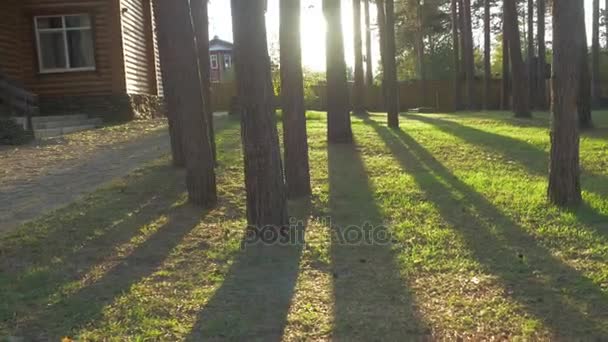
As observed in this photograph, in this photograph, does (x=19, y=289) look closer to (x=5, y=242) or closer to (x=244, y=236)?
(x=5, y=242)

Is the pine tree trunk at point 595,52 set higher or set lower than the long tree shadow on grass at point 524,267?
higher

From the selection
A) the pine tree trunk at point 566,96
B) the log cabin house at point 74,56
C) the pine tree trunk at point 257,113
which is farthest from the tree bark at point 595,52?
the pine tree trunk at point 257,113

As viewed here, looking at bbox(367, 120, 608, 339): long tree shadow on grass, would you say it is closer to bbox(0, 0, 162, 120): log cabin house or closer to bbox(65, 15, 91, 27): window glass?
bbox(0, 0, 162, 120): log cabin house

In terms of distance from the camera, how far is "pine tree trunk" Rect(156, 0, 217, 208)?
680 centimetres

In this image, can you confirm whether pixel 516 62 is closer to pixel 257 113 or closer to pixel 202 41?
pixel 202 41

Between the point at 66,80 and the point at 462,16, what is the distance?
2070 cm

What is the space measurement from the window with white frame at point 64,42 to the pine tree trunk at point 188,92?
1211cm

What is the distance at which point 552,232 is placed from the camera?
575cm

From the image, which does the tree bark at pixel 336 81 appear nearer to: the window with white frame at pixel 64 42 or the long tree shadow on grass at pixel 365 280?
the long tree shadow on grass at pixel 365 280

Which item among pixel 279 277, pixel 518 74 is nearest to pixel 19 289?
pixel 279 277

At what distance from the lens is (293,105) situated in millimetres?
7496

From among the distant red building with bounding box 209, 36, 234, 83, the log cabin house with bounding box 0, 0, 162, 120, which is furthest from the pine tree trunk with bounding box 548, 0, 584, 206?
the distant red building with bounding box 209, 36, 234, 83

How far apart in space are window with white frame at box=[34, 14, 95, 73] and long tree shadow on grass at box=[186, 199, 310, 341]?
14.4 m

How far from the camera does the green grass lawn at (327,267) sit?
3.87m
